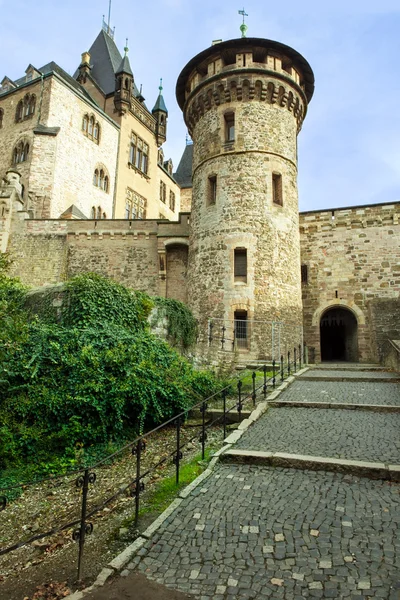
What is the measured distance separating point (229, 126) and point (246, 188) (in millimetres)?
3371

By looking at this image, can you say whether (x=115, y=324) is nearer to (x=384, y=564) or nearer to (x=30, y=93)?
(x=384, y=564)

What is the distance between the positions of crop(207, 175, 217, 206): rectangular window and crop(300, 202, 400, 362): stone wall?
205 inches

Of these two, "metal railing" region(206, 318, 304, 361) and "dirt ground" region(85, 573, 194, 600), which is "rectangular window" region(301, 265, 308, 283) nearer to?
"metal railing" region(206, 318, 304, 361)

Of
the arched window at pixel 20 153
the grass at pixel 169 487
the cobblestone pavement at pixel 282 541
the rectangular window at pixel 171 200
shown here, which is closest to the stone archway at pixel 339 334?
the grass at pixel 169 487

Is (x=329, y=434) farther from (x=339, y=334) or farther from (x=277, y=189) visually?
(x=339, y=334)

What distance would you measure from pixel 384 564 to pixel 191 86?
806 inches

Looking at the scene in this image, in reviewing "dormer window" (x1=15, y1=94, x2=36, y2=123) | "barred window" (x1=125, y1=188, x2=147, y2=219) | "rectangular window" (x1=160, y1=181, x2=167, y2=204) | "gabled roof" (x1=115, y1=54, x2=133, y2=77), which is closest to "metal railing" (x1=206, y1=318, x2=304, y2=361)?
"barred window" (x1=125, y1=188, x2=147, y2=219)

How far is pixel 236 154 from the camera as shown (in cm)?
1747

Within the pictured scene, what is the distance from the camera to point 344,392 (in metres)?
9.96

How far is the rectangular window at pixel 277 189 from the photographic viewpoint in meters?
17.8

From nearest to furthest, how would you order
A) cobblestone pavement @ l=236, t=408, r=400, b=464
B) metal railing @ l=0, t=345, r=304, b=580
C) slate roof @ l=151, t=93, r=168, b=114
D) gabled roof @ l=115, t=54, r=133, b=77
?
metal railing @ l=0, t=345, r=304, b=580 < cobblestone pavement @ l=236, t=408, r=400, b=464 < gabled roof @ l=115, t=54, r=133, b=77 < slate roof @ l=151, t=93, r=168, b=114

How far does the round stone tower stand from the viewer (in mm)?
16375

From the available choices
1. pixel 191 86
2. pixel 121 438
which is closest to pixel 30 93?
pixel 191 86

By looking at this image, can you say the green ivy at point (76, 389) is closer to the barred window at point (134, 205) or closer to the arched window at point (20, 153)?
the arched window at point (20, 153)
